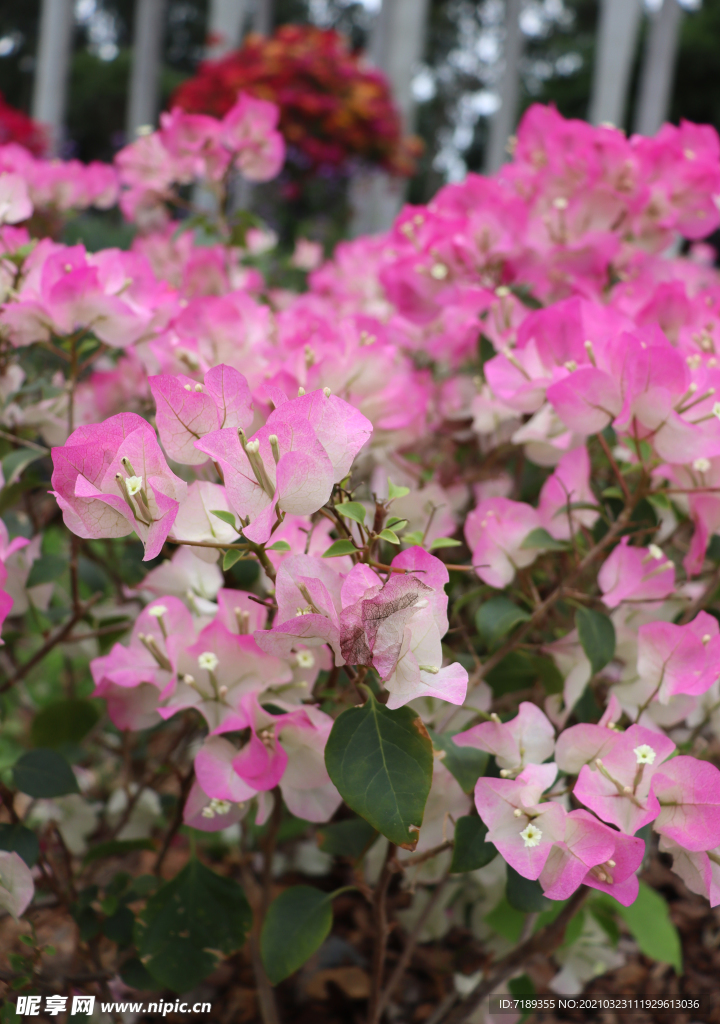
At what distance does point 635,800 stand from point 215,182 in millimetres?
1112

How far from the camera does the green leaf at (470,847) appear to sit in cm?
59

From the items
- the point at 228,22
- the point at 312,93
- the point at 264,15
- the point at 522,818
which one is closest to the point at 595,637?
the point at 522,818

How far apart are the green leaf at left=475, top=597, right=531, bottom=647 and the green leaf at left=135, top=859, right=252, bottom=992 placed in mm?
356

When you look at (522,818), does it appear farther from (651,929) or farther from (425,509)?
(651,929)

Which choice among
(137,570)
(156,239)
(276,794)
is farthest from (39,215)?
(276,794)

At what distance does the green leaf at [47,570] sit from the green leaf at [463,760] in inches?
16.3

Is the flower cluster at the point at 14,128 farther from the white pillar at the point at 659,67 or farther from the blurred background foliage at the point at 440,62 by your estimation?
the blurred background foliage at the point at 440,62

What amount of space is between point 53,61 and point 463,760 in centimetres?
613

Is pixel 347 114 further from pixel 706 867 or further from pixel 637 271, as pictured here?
pixel 706 867

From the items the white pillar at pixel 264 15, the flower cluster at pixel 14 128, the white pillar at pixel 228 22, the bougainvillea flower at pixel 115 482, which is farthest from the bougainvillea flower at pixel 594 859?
the white pillar at pixel 264 15

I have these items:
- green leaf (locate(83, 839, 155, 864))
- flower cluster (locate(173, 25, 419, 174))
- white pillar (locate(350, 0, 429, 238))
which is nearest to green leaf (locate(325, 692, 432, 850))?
green leaf (locate(83, 839, 155, 864))

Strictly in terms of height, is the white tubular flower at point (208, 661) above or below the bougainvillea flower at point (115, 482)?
below

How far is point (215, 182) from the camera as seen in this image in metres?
1.25

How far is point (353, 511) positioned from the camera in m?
0.50
